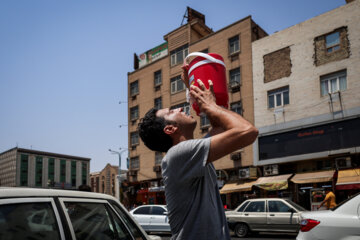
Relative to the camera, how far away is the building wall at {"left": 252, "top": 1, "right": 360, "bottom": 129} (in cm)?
2064

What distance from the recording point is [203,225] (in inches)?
71.7

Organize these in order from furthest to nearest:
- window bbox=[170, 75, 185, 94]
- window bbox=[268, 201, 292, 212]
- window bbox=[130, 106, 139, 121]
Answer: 1. window bbox=[130, 106, 139, 121]
2. window bbox=[170, 75, 185, 94]
3. window bbox=[268, 201, 292, 212]

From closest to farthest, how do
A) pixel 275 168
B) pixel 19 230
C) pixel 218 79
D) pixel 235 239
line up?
pixel 19 230 < pixel 218 79 < pixel 235 239 < pixel 275 168

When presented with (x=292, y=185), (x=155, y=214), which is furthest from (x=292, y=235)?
(x=292, y=185)

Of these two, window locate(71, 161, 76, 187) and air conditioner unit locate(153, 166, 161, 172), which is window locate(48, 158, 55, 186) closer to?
window locate(71, 161, 76, 187)

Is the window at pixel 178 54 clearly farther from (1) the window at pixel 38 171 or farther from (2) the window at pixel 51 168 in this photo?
(2) the window at pixel 51 168

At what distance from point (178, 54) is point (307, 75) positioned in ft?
45.1

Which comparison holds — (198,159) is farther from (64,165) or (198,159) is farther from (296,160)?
(64,165)

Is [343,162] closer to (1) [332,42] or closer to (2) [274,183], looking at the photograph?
(2) [274,183]

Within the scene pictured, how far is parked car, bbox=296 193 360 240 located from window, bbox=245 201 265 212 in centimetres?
797

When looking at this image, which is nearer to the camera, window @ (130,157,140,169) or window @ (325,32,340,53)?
window @ (325,32,340,53)

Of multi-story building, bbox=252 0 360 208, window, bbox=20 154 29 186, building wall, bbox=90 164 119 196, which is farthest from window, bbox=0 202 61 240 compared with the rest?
window, bbox=20 154 29 186

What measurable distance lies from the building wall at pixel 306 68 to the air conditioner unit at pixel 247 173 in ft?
10.4

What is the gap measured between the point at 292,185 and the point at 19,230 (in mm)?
21549
